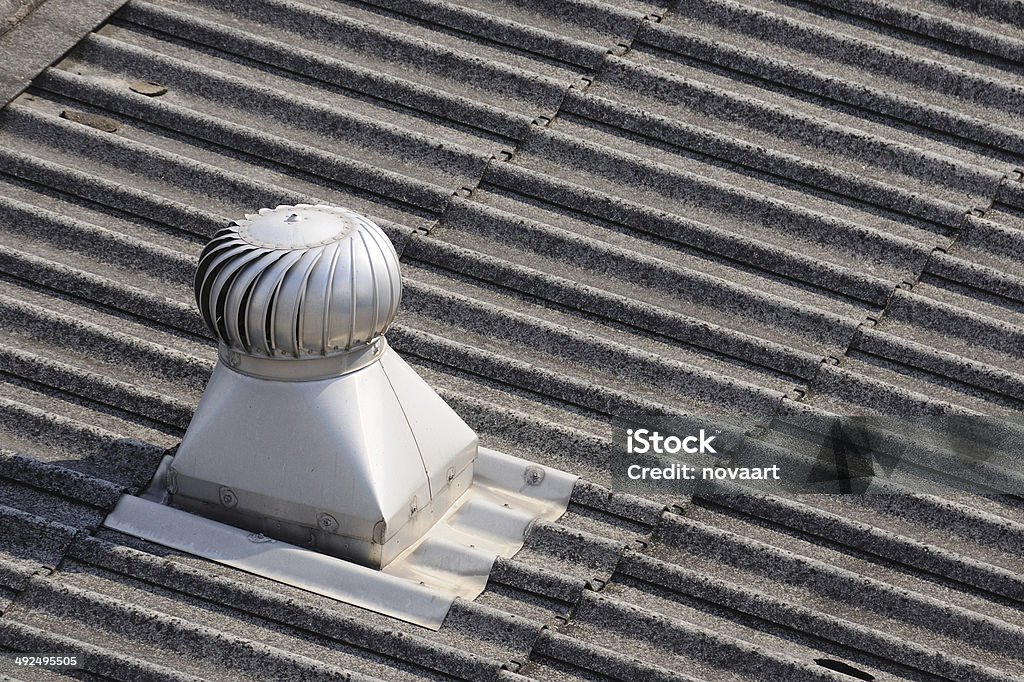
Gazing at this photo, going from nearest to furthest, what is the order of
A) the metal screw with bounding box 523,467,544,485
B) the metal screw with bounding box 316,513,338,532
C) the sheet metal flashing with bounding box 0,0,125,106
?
the metal screw with bounding box 316,513,338,532 → the metal screw with bounding box 523,467,544,485 → the sheet metal flashing with bounding box 0,0,125,106

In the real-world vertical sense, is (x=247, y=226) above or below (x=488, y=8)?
below

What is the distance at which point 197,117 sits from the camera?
30.4 feet

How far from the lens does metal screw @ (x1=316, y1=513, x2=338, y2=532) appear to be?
284 inches

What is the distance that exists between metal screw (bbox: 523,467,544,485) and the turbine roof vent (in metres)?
1.04

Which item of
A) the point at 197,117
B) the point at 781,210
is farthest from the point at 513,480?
the point at 197,117

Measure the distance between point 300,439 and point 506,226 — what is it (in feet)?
6.81

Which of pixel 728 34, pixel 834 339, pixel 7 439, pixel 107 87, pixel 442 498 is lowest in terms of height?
pixel 7 439

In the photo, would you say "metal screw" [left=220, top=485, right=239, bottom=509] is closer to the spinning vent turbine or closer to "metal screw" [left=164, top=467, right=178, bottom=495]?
the spinning vent turbine

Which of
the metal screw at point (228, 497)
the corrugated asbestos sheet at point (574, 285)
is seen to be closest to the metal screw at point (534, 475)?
the corrugated asbestos sheet at point (574, 285)

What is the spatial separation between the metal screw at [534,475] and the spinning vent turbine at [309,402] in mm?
444

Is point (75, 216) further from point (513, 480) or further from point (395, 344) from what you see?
point (513, 480)

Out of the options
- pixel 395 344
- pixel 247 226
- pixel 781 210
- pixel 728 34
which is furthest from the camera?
pixel 728 34

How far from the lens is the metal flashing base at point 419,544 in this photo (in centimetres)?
712

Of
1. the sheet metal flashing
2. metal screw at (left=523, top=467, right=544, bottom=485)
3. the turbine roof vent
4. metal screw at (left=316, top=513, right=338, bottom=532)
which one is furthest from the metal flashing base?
the sheet metal flashing
